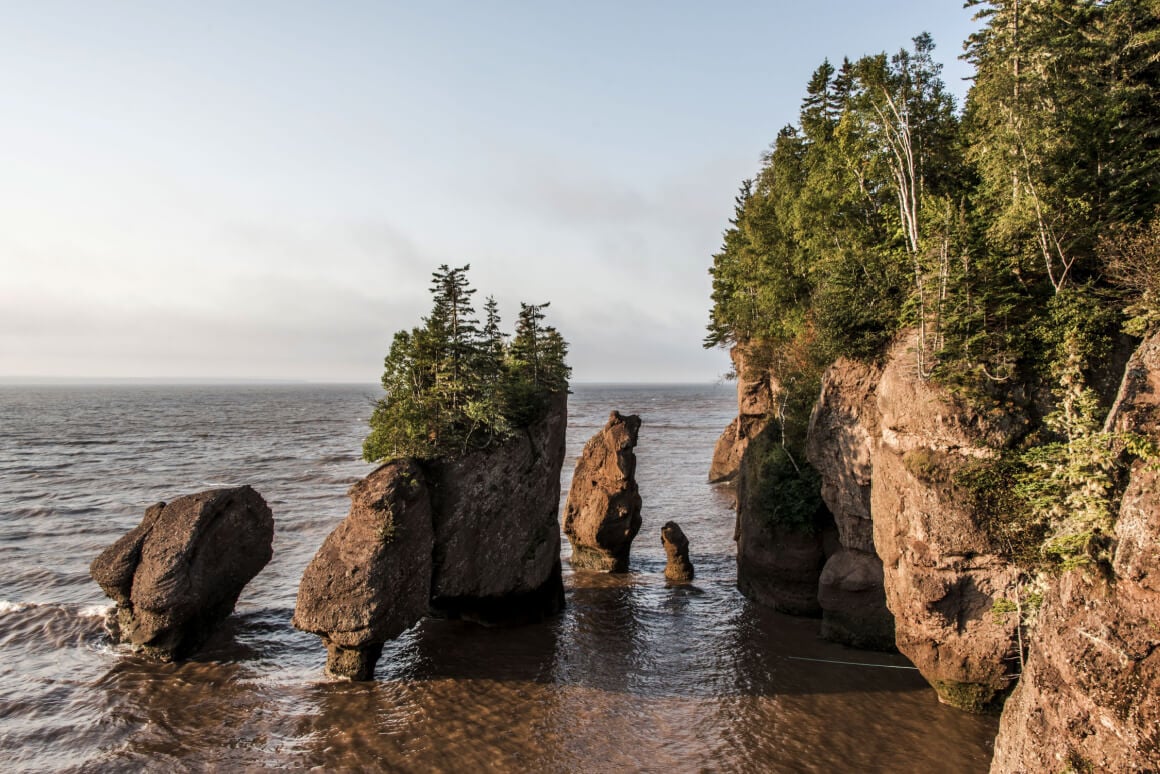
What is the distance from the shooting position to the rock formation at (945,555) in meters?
14.8

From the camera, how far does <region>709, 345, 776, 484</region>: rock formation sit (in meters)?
35.3

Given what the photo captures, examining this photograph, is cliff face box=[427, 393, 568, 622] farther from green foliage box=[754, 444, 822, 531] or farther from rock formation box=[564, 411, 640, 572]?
green foliage box=[754, 444, 822, 531]

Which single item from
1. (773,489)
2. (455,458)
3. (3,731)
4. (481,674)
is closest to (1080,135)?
(773,489)

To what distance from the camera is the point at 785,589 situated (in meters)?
22.4

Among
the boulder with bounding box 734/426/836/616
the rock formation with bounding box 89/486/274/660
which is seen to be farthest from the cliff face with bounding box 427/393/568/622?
the boulder with bounding box 734/426/836/616

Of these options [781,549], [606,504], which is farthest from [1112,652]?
[606,504]

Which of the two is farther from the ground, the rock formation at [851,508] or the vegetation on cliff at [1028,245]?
the vegetation on cliff at [1028,245]

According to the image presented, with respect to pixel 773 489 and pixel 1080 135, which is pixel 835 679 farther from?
pixel 1080 135

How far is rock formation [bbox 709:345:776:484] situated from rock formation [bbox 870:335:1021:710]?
12838 millimetres

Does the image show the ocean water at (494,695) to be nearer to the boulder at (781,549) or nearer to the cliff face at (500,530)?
the boulder at (781,549)

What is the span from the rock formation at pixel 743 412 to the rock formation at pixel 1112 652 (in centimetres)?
1832

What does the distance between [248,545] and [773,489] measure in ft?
62.1

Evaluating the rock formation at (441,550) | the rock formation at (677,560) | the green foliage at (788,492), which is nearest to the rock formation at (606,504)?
the rock formation at (677,560)

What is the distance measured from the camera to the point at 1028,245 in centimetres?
1596
